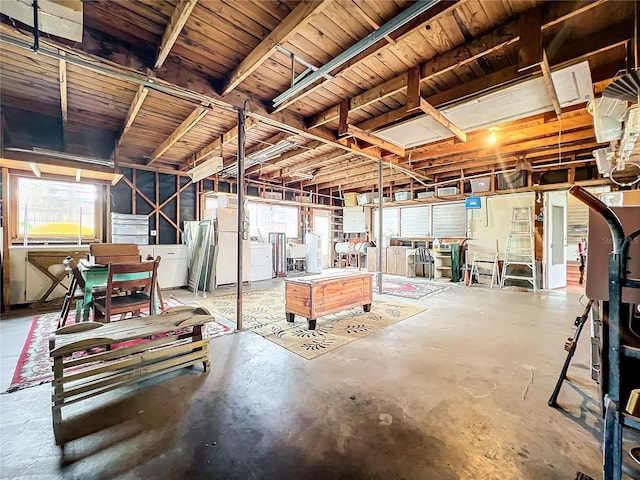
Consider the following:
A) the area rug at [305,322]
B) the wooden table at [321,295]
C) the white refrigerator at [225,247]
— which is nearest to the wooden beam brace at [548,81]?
the wooden table at [321,295]

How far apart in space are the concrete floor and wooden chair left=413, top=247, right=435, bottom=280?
16.8ft

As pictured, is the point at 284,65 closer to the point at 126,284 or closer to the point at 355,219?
the point at 126,284

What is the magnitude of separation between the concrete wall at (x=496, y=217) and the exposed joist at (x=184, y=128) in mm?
7158

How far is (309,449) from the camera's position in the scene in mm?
1568

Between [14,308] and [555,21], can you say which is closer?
[555,21]

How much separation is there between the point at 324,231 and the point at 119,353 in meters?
9.23

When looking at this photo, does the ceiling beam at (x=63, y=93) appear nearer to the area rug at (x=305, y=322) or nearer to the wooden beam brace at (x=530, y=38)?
the area rug at (x=305, y=322)

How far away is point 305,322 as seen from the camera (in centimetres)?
384

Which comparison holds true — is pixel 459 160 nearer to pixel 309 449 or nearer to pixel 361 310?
pixel 361 310

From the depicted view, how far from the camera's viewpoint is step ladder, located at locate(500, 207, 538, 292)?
263 inches

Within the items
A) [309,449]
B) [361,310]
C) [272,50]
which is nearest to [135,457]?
[309,449]

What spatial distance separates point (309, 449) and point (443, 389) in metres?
1.22

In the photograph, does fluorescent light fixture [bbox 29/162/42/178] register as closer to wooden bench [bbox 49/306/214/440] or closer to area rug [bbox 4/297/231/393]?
area rug [bbox 4/297/231/393]

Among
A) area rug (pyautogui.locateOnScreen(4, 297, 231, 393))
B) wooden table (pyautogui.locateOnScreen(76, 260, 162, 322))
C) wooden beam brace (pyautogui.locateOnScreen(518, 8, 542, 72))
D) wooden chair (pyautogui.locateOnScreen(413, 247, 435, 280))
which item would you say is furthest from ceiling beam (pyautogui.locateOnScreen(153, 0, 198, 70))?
wooden chair (pyautogui.locateOnScreen(413, 247, 435, 280))
